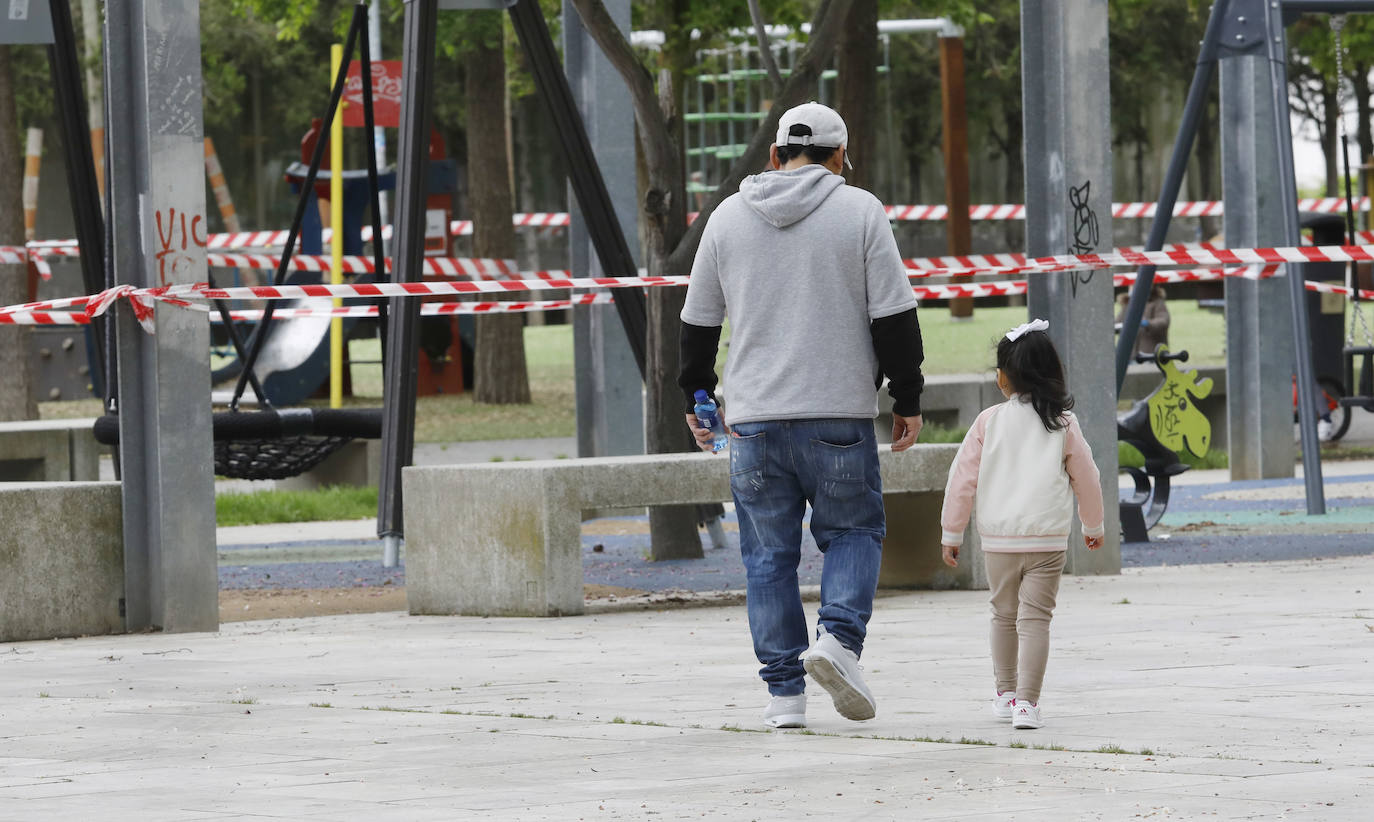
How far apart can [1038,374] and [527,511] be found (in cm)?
365

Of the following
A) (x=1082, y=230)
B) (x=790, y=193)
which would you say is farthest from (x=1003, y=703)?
(x=1082, y=230)

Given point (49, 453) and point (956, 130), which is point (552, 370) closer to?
point (956, 130)

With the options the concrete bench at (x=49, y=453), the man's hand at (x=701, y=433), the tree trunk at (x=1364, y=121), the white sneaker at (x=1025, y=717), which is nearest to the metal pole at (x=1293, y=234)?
the man's hand at (x=701, y=433)

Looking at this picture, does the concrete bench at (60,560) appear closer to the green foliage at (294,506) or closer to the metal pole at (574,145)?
the metal pole at (574,145)

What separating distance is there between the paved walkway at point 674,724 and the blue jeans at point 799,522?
247mm

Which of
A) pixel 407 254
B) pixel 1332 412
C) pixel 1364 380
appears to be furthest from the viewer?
pixel 1332 412

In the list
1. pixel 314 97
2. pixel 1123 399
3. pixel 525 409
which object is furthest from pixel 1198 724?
pixel 314 97

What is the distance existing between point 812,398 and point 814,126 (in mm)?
789

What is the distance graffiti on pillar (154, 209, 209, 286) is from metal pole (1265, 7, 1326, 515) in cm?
671

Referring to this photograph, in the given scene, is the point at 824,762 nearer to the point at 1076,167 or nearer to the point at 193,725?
the point at 193,725

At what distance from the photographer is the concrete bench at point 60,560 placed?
9.32 m

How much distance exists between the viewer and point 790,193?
21.1 feet

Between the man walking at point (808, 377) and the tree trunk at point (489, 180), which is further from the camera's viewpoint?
the tree trunk at point (489, 180)

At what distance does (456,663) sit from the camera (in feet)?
26.7
